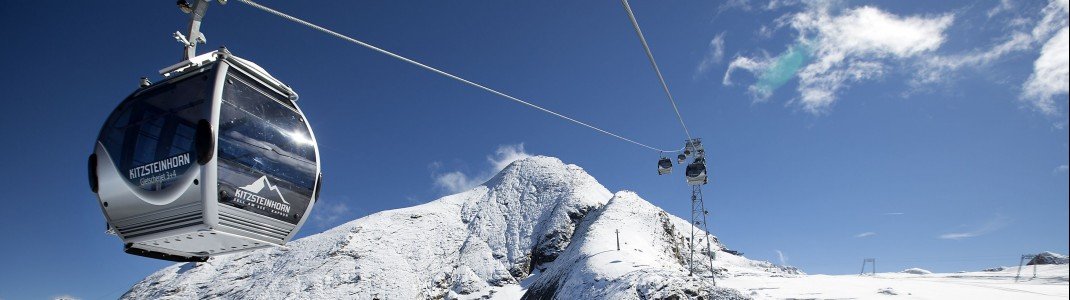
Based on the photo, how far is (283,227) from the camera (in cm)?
749

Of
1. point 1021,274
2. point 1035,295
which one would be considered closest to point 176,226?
point 1035,295

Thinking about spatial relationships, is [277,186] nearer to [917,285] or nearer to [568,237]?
[917,285]

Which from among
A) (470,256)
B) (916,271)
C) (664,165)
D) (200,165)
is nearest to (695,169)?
(664,165)

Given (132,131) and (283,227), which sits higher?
(132,131)

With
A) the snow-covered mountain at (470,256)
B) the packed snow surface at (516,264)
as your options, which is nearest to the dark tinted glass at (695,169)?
the packed snow surface at (516,264)

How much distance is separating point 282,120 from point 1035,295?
4413 centimetres

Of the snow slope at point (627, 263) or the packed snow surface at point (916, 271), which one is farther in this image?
the packed snow surface at point (916, 271)

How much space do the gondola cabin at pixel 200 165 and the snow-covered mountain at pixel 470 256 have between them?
36.7 meters

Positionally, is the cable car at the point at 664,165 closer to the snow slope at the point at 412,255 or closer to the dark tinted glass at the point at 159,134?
the dark tinted glass at the point at 159,134

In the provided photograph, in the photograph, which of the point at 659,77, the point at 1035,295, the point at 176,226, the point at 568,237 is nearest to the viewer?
the point at 176,226

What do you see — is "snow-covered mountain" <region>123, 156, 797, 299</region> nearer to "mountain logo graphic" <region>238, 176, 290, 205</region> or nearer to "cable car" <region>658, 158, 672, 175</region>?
"cable car" <region>658, 158, 672, 175</region>

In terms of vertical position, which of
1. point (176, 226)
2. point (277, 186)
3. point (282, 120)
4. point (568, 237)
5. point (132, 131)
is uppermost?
point (568, 237)

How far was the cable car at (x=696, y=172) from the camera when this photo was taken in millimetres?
24547

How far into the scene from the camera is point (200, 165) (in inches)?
245
